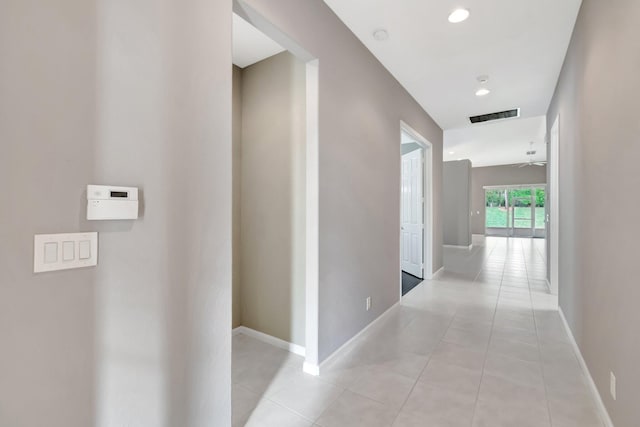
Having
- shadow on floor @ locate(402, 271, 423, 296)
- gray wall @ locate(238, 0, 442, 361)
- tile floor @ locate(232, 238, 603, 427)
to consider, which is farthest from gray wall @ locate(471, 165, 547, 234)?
gray wall @ locate(238, 0, 442, 361)

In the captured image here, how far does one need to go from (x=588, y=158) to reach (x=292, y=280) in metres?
2.52

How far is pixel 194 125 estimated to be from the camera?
4.56ft

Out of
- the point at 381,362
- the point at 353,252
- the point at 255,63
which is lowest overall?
the point at 381,362

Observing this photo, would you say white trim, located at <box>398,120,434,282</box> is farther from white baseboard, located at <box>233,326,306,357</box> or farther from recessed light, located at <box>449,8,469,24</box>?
white baseboard, located at <box>233,326,306,357</box>

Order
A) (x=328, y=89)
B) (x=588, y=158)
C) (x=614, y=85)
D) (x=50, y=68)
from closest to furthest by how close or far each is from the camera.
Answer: (x=50, y=68) → (x=614, y=85) → (x=588, y=158) → (x=328, y=89)

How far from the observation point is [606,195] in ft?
5.78

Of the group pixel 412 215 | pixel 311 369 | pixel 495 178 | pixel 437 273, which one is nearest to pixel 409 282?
pixel 437 273

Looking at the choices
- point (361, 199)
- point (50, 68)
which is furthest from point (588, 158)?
point (50, 68)

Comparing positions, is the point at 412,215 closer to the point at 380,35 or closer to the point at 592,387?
the point at 380,35

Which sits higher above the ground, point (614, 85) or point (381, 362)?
point (614, 85)

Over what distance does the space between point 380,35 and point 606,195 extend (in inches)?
85.1

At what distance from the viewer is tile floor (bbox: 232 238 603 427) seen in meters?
1.79

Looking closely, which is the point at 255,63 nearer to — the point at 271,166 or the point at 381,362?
the point at 271,166

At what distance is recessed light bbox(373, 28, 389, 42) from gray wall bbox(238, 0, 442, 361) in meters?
0.17
